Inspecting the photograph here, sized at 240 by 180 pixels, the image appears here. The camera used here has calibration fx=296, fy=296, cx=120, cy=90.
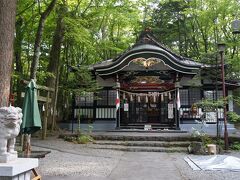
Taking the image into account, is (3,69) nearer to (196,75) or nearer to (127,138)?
(127,138)

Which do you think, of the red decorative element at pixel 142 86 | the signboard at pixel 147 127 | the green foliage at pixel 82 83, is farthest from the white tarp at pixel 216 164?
the red decorative element at pixel 142 86

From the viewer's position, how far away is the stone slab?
3.74 meters

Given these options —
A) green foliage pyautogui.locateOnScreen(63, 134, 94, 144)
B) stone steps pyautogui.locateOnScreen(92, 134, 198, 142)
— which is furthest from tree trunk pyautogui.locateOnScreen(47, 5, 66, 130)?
stone steps pyautogui.locateOnScreen(92, 134, 198, 142)

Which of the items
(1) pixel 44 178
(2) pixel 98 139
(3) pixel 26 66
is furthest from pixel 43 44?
(1) pixel 44 178

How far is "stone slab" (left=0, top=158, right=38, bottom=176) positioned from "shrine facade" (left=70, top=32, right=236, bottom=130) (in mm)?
12009

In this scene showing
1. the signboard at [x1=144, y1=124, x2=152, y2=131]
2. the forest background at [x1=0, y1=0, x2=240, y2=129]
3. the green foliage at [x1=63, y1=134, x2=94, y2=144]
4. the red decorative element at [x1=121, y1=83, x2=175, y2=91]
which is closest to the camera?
the green foliage at [x1=63, y1=134, x2=94, y2=144]

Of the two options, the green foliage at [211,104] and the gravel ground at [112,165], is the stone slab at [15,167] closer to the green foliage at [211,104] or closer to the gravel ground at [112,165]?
the gravel ground at [112,165]

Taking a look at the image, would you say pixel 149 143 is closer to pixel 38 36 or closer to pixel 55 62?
pixel 38 36

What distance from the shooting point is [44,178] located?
22.6 feet

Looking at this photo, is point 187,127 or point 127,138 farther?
point 187,127

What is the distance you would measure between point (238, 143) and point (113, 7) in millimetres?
10406

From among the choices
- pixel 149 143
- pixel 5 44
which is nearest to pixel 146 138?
pixel 149 143

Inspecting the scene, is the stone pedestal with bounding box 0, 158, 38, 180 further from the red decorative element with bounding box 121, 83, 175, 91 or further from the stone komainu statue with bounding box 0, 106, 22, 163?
the red decorative element with bounding box 121, 83, 175, 91

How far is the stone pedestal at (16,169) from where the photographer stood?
3.74m
